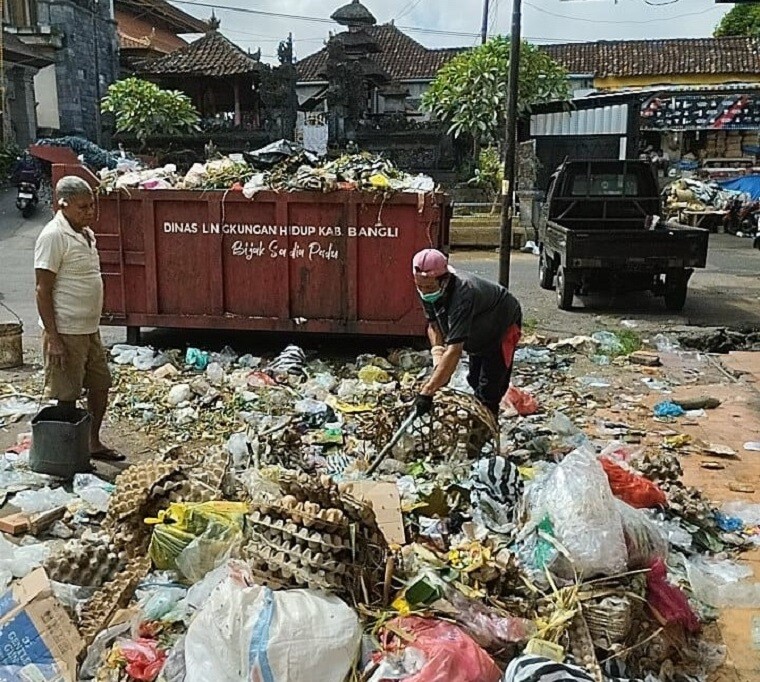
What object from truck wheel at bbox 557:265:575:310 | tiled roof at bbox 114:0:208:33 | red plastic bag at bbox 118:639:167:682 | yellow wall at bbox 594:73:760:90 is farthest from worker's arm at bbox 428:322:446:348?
tiled roof at bbox 114:0:208:33

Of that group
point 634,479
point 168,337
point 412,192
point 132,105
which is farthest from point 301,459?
point 132,105

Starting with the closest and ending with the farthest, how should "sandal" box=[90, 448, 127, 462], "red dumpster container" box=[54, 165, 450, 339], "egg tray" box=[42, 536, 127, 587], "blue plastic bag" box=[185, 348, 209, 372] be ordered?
"egg tray" box=[42, 536, 127, 587]
"sandal" box=[90, 448, 127, 462]
"red dumpster container" box=[54, 165, 450, 339]
"blue plastic bag" box=[185, 348, 209, 372]

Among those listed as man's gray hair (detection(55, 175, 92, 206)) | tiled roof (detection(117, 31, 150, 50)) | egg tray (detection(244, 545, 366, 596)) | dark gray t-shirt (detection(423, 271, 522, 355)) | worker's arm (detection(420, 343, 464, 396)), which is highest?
tiled roof (detection(117, 31, 150, 50))

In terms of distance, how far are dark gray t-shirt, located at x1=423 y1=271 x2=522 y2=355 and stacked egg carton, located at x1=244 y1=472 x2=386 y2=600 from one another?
1.69 m

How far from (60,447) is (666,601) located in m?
3.33

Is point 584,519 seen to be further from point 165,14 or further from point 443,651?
point 165,14

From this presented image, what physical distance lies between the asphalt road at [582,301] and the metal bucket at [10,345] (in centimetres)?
113

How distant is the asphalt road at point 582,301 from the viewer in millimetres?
9312

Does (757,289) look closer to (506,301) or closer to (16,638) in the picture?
(506,301)

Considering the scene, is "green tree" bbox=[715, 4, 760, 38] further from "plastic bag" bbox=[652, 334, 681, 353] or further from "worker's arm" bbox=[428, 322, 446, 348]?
"worker's arm" bbox=[428, 322, 446, 348]

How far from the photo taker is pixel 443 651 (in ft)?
8.57

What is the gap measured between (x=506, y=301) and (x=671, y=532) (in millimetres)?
1655

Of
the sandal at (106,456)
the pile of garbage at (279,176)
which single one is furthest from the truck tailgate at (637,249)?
the sandal at (106,456)

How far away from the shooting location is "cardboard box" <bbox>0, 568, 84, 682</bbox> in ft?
9.54
